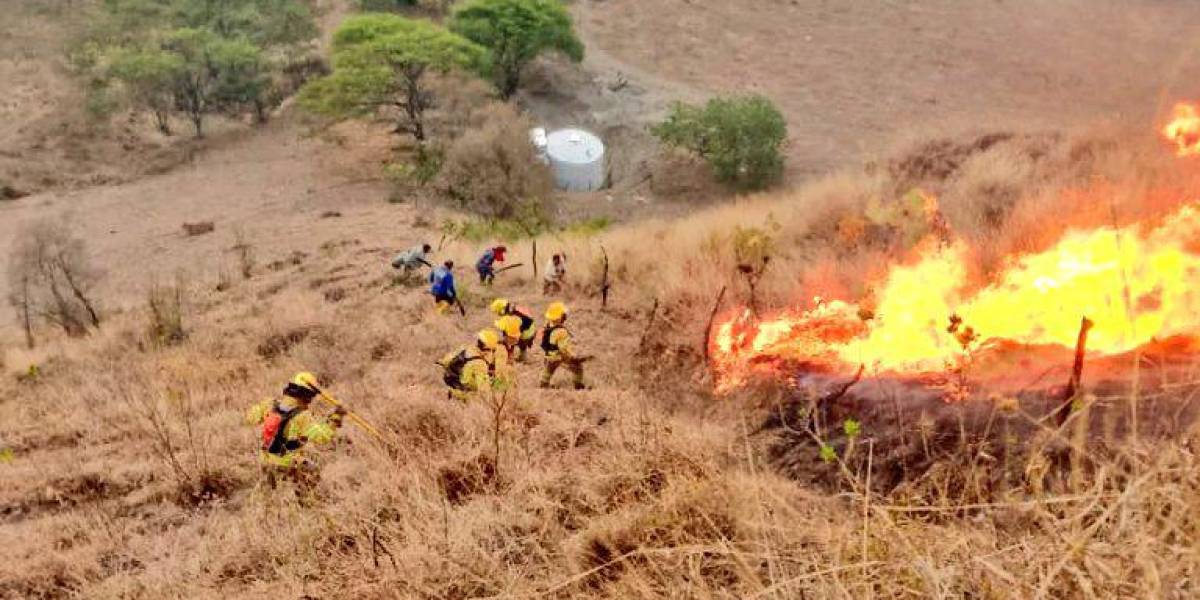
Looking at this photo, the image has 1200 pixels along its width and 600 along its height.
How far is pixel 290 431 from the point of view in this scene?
18.6 feet

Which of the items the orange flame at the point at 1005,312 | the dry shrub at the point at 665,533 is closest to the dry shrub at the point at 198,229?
the orange flame at the point at 1005,312

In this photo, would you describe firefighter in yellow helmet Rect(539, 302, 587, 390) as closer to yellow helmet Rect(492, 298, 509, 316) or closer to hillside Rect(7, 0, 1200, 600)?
hillside Rect(7, 0, 1200, 600)

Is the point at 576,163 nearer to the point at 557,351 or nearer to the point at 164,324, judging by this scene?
the point at 164,324

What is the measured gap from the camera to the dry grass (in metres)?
2.48

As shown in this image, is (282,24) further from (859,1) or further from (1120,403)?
(1120,403)

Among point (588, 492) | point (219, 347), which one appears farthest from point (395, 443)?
point (219, 347)

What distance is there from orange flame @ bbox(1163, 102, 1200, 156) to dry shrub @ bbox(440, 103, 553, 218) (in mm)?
12089

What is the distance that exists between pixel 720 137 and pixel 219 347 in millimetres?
13951

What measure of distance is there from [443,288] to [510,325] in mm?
2800

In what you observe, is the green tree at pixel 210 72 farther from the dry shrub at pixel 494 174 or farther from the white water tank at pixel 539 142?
the white water tank at pixel 539 142

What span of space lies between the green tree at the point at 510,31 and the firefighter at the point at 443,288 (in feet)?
48.7

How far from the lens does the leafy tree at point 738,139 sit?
68.8ft

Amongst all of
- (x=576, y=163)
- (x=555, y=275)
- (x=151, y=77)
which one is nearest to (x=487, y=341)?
(x=555, y=275)

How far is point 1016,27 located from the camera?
2878 centimetres
